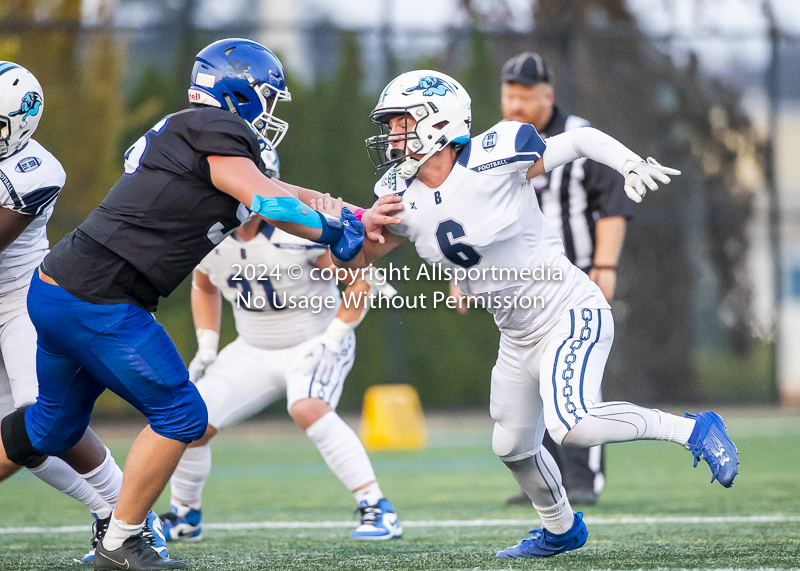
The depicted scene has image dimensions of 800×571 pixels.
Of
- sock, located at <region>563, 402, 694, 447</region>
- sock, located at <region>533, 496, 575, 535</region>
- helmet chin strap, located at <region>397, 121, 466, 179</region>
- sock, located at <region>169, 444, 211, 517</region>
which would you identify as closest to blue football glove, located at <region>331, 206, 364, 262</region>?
helmet chin strap, located at <region>397, 121, 466, 179</region>

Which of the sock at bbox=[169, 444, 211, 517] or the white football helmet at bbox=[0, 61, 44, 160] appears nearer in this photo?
the white football helmet at bbox=[0, 61, 44, 160]

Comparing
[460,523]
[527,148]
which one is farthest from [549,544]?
[527,148]

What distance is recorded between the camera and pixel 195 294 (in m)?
5.09

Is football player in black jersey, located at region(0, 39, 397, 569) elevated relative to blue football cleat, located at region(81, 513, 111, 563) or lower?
elevated

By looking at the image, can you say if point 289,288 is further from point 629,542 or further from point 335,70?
point 335,70

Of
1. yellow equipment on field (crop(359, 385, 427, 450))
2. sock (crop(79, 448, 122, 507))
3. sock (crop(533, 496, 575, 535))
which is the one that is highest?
sock (crop(79, 448, 122, 507))

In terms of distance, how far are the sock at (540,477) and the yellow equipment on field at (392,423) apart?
5.17m

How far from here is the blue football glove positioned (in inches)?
139

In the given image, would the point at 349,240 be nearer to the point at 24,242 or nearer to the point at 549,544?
the point at 549,544

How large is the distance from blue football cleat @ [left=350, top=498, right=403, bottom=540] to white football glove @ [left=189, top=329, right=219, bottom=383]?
3.58 feet

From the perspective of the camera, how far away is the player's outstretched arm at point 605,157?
3355 mm

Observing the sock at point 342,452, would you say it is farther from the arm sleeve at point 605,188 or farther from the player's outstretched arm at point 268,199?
the arm sleeve at point 605,188

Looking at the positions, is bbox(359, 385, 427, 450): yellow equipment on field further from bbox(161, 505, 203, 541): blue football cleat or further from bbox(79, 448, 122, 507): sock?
bbox(79, 448, 122, 507): sock

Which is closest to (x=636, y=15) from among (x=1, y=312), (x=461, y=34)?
(x=461, y=34)
